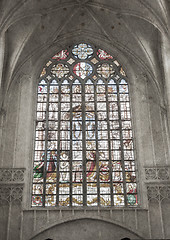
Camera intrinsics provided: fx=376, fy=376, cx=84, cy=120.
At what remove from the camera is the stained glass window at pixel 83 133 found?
45.7 feet

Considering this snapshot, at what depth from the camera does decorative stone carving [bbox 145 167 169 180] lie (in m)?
13.7

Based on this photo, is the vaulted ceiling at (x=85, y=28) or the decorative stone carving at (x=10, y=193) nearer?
the decorative stone carving at (x=10, y=193)

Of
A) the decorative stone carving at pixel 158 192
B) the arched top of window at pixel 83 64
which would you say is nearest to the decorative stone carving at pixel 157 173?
the decorative stone carving at pixel 158 192

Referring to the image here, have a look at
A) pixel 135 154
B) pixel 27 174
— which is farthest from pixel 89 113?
pixel 27 174

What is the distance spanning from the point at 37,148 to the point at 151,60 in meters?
5.84

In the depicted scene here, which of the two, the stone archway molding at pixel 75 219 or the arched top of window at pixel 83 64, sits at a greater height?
the arched top of window at pixel 83 64

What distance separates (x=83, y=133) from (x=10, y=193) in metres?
3.68

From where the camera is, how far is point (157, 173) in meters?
13.8

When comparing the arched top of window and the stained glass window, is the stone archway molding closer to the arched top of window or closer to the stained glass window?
the stained glass window

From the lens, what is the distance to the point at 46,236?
1285 cm

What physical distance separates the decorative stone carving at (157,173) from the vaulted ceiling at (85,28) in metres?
3.46

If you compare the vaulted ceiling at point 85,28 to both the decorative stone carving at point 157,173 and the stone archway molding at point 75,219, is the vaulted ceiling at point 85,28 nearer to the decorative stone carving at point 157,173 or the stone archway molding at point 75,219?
the decorative stone carving at point 157,173

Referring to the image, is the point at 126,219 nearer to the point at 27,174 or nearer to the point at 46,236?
the point at 46,236

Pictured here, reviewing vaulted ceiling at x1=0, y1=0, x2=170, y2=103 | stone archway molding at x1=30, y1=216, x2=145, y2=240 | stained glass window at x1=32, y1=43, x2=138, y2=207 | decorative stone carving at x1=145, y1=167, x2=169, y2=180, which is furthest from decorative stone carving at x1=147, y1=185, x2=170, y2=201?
vaulted ceiling at x1=0, y1=0, x2=170, y2=103
